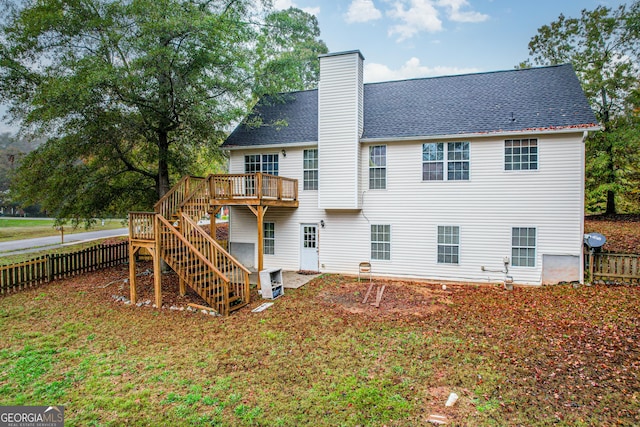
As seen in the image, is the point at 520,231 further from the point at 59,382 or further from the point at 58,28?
the point at 58,28

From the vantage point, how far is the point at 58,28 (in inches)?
435

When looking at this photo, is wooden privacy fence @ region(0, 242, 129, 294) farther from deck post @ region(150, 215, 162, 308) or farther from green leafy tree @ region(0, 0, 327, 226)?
deck post @ region(150, 215, 162, 308)

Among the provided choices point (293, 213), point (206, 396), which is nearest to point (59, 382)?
point (206, 396)

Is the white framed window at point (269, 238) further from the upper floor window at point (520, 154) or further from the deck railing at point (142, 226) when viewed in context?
the upper floor window at point (520, 154)

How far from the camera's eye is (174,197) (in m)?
10.9

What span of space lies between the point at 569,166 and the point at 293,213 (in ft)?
32.8

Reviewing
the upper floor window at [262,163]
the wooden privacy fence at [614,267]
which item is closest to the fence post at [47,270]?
the upper floor window at [262,163]

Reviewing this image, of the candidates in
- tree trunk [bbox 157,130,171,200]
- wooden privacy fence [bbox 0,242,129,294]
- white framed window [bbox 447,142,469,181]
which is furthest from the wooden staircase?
white framed window [bbox 447,142,469,181]

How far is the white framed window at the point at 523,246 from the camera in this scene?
36.9 ft

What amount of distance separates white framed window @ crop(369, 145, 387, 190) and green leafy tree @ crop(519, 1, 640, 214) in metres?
14.5

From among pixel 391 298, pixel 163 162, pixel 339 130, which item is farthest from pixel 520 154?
pixel 163 162

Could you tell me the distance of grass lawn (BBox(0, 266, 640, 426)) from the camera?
4.58m

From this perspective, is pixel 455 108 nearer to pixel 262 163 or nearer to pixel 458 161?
pixel 458 161

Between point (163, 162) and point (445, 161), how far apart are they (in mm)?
11293
